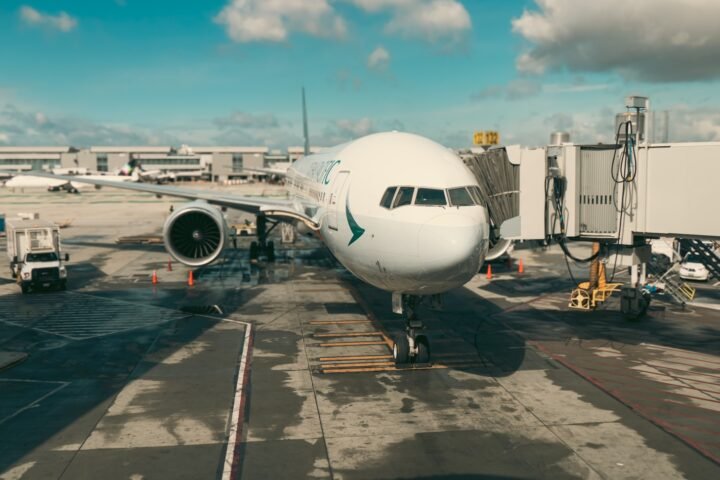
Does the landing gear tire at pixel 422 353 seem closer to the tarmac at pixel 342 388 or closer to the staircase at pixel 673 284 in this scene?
the tarmac at pixel 342 388

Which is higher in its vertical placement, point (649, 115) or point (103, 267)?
point (649, 115)

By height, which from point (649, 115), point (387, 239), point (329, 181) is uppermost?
point (649, 115)

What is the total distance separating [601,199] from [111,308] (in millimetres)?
19180

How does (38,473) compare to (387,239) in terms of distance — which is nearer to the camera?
(38,473)

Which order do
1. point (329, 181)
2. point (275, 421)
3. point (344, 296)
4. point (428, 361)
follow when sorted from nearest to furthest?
1. point (275, 421)
2. point (428, 361)
3. point (329, 181)
4. point (344, 296)

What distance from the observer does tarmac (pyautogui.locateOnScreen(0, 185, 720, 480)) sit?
1162cm

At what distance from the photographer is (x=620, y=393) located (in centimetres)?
1530

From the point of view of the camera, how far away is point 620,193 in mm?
19516

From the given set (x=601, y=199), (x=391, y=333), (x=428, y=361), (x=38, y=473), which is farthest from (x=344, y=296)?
(x=38, y=473)

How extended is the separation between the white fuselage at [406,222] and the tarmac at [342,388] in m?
3.13

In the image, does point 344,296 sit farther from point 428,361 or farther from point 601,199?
point 601,199

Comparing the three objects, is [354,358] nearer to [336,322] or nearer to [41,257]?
[336,322]

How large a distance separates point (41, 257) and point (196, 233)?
310 inches

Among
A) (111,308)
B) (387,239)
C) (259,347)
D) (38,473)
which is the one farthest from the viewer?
(111,308)
